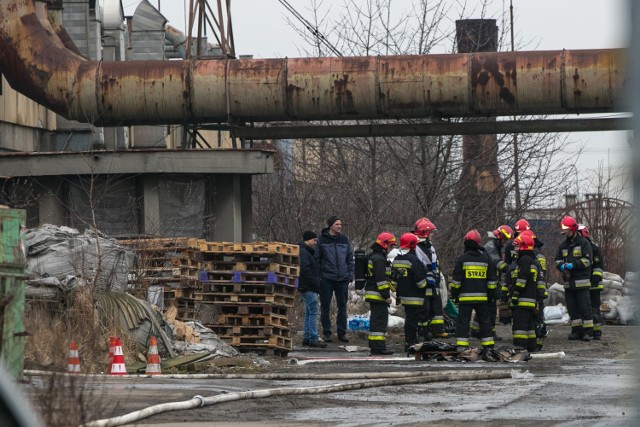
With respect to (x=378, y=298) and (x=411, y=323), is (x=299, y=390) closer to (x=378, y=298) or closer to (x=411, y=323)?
(x=378, y=298)

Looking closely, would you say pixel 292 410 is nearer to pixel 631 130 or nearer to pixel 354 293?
pixel 631 130

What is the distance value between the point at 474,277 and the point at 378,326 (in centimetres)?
149

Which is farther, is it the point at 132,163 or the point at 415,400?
the point at 132,163

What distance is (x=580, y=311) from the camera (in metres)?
19.2

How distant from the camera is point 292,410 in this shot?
9297mm

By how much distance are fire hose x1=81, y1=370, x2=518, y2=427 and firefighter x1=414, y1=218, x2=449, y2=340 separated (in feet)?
15.4

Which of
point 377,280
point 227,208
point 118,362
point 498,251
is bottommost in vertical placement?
point 118,362

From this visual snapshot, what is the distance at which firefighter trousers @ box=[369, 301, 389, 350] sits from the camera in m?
16.5

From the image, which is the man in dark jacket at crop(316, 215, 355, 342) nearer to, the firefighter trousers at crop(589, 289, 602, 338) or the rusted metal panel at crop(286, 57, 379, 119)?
the rusted metal panel at crop(286, 57, 379, 119)

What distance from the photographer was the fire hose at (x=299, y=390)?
25.9 ft

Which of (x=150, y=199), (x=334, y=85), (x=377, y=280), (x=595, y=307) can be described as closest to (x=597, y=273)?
(x=595, y=307)

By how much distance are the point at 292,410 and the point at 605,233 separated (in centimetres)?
2626

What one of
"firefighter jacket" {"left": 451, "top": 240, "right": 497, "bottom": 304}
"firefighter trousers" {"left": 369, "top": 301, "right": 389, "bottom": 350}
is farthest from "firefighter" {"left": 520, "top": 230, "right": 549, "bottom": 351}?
"firefighter trousers" {"left": 369, "top": 301, "right": 389, "bottom": 350}

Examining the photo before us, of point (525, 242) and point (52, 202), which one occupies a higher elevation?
point (52, 202)
